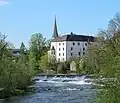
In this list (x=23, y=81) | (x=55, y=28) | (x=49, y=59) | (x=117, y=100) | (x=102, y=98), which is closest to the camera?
(x=117, y=100)

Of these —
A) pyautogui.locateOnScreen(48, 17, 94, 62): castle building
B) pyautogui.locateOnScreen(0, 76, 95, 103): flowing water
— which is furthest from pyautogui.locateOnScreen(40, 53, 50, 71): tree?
pyautogui.locateOnScreen(0, 76, 95, 103): flowing water

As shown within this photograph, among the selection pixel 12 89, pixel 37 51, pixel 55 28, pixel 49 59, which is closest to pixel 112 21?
pixel 12 89

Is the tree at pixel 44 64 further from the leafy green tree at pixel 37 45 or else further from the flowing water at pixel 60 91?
the flowing water at pixel 60 91

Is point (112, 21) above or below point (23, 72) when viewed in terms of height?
above

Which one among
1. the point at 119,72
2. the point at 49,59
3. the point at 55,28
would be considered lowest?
the point at 119,72

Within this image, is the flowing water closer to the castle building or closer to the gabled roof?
the castle building

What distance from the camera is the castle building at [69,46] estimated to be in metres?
137

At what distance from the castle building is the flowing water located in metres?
48.1

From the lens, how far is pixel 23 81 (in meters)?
53.6

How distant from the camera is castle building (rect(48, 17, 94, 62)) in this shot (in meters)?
137

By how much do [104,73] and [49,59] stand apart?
335 ft

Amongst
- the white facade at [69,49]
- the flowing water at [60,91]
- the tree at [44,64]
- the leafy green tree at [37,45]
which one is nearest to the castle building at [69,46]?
the white facade at [69,49]

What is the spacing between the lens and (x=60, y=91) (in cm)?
5206

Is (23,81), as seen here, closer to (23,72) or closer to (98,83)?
(23,72)
